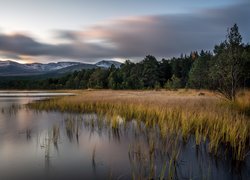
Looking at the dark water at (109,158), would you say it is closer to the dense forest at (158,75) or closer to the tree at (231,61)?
the tree at (231,61)

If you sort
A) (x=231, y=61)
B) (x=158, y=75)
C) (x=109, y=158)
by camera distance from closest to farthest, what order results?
(x=109, y=158), (x=231, y=61), (x=158, y=75)

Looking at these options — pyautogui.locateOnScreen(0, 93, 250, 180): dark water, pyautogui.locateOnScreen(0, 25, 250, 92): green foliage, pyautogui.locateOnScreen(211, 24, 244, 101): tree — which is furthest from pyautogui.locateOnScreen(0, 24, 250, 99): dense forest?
pyautogui.locateOnScreen(0, 93, 250, 180): dark water

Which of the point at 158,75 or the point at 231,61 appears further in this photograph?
the point at 158,75

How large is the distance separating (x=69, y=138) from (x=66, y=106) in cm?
1498

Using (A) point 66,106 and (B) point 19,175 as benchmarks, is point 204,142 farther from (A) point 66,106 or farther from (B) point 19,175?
(A) point 66,106

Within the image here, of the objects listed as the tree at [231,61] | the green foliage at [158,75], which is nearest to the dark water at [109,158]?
the tree at [231,61]

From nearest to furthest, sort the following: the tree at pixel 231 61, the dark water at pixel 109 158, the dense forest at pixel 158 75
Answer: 1. the dark water at pixel 109 158
2. the tree at pixel 231 61
3. the dense forest at pixel 158 75

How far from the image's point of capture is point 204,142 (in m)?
11.1

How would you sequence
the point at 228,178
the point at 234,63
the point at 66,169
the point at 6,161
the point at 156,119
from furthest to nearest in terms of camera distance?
1. the point at 234,63
2. the point at 156,119
3. the point at 6,161
4. the point at 66,169
5. the point at 228,178

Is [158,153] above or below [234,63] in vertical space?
below

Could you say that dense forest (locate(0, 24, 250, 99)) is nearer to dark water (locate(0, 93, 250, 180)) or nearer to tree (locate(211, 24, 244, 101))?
tree (locate(211, 24, 244, 101))

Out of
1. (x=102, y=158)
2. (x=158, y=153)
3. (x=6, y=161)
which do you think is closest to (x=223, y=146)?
(x=158, y=153)

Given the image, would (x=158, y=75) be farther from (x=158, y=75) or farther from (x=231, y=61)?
(x=231, y=61)

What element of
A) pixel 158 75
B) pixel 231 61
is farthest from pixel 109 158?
pixel 158 75
